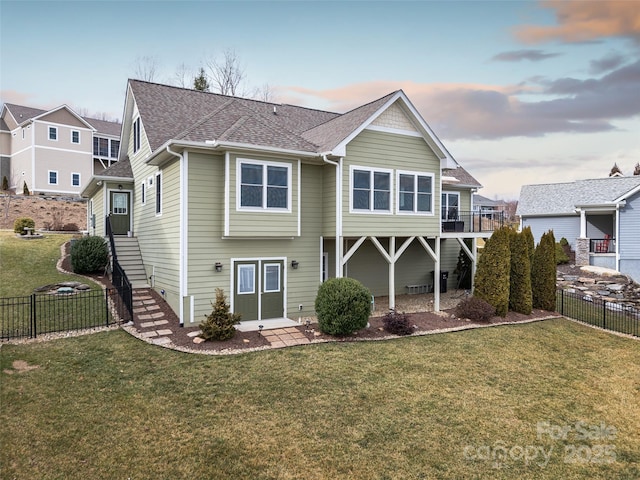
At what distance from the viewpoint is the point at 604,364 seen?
32.4ft

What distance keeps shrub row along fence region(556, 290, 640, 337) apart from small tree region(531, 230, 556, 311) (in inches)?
18.6

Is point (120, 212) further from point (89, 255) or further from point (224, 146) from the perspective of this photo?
point (224, 146)

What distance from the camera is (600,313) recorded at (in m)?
15.7

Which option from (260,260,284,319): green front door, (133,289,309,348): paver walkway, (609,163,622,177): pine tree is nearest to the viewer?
(133,289,309,348): paver walkway

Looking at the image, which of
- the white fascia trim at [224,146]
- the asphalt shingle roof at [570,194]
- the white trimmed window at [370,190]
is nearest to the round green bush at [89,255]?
the white fascia trim at [224,146]

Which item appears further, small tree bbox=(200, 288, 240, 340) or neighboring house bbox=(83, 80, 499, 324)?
neighboring house bbox=(83, 80, 499, 324)

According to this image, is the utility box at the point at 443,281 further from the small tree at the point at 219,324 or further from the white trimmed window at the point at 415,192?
the small tree at the point at 219,324

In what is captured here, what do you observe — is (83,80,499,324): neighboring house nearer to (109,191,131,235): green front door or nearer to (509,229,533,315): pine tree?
(109,191,131,235): green front door

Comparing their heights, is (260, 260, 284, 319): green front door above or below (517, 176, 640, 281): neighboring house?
below

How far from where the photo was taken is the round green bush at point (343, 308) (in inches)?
416

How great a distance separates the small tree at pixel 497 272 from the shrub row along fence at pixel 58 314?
11902 mm

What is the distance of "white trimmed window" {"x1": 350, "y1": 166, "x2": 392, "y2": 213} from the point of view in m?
12.8

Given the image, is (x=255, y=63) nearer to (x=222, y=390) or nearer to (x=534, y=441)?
(x=222, y=390)

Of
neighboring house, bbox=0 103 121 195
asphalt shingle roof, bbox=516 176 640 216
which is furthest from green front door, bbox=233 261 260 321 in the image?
neighboring house, bbox=0 103 121 195
